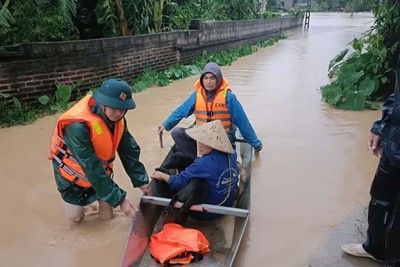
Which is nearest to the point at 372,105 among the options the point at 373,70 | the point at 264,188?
the point at 373,70

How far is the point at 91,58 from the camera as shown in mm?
7555

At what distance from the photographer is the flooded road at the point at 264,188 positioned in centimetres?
315

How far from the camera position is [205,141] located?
285 centimetres

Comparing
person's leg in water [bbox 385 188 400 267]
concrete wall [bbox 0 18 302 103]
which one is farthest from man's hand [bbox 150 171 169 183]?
concrete wall [bbox 0 18 302 103]

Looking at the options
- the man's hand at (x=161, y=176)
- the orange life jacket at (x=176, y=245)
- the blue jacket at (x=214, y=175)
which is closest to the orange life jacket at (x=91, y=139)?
the man's hand at (x=161, y=176)

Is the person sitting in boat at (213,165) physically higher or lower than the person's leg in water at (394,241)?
higher

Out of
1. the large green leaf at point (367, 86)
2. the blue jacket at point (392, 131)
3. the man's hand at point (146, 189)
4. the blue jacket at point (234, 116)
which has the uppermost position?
the blue jacket at point (392, 131)

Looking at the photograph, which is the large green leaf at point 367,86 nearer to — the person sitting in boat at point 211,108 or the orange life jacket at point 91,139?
the person sitting in boat at point 211,108

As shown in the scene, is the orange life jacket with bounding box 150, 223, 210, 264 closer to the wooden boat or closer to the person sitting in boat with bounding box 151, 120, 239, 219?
the wooden boat

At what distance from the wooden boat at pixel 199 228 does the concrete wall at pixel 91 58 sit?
13.4ft

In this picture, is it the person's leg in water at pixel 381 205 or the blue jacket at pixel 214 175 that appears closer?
the person's leg in water at pixel 381 205

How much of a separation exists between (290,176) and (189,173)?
195cm

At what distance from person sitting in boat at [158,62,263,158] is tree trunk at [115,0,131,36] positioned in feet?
16.7

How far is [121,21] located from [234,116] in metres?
5.58
